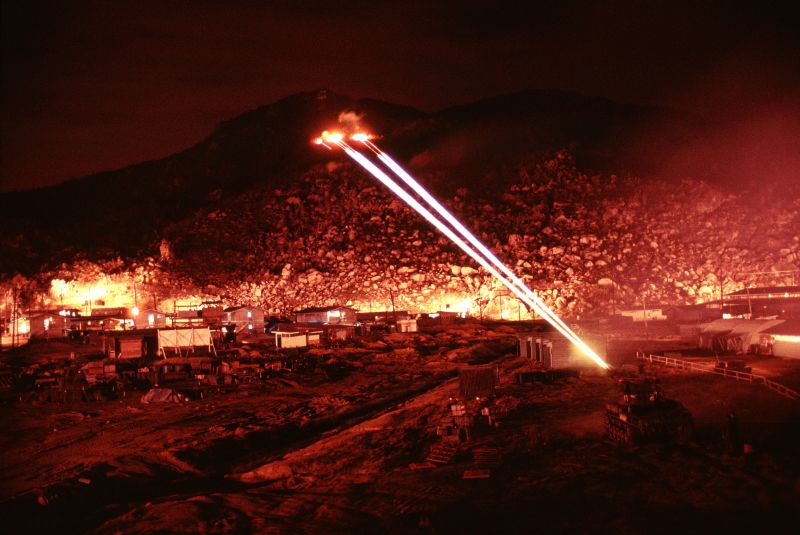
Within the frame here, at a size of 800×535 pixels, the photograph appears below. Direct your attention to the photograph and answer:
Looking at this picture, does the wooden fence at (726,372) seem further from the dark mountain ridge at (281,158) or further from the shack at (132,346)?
the dark mountain ridge at (281,158)

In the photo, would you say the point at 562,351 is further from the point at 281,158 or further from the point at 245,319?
the point at 281,158

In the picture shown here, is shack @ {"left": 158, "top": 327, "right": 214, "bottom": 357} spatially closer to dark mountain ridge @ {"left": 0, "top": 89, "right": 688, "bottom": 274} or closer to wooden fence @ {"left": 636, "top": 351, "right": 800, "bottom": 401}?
wooden fence @ {"left": 636, "top": 351, "right": 800, "bottom": 401}

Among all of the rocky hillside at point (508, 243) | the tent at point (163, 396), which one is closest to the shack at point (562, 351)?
the tent at point (163, 396)

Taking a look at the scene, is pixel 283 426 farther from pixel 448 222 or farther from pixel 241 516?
pixel 448 222

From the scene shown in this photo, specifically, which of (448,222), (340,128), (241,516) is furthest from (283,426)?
(340,128)

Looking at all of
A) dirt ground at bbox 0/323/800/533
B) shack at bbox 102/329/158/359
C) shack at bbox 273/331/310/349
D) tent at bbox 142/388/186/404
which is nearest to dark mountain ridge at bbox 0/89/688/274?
shack at bbox 102/329/158/359

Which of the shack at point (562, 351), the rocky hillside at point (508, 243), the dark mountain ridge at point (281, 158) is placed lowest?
the shack at point (562, 351)
